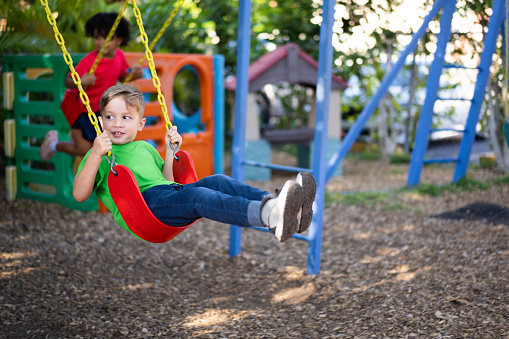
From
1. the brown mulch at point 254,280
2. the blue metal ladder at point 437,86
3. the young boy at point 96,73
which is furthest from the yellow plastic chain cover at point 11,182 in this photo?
the blue metal ladder at point 437,86

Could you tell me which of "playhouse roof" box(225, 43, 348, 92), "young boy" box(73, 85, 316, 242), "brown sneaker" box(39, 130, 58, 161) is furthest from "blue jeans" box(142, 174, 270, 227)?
"playhouse roof" box(225, 43, 348, 92)

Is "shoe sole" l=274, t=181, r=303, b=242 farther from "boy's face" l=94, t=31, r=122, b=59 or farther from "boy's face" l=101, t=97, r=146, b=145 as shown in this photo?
"boy's face" l=94, t=31, r=122, b=59

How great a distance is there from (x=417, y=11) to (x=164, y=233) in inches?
206

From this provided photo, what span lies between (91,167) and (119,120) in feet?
0.96

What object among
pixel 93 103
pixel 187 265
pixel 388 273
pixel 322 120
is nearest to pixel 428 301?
pixel 388 273

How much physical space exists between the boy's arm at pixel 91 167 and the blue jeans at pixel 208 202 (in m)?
0.25

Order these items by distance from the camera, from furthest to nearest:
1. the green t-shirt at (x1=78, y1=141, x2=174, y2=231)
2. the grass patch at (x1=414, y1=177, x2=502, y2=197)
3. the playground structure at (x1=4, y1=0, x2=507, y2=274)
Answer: the grass patch at (x1=414, y1=177, x2=502, y2=197) < the playground structure at (x1=4, y1=0, x2=507, y2=274) < the green t-shirt at (x1=78, y1=141, x2=174, y2=231)

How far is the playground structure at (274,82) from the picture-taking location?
21.0 ft

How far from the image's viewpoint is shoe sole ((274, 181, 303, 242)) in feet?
6.52

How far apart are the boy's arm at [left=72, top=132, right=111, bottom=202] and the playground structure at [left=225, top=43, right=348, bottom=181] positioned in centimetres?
422

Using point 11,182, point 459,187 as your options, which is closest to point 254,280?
point 11,182

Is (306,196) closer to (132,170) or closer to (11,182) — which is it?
(132,170)

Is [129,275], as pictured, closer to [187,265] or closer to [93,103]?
[187,265]

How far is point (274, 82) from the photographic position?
645cm
